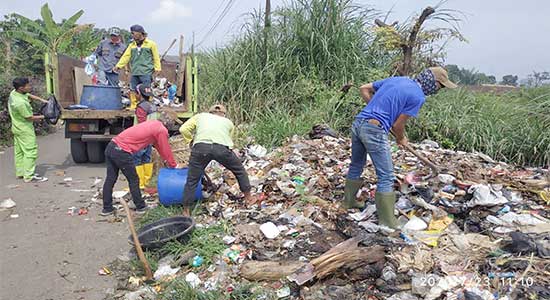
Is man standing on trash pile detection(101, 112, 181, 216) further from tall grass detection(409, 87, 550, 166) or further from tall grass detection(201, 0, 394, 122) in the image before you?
tall grass detection(409, 87, 550, 166)

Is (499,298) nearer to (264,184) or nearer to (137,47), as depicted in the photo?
(264,184)

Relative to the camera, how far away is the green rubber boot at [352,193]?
13.3 ft

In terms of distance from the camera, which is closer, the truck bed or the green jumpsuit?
the green jumpsuit

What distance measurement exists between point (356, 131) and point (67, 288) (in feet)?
9.14

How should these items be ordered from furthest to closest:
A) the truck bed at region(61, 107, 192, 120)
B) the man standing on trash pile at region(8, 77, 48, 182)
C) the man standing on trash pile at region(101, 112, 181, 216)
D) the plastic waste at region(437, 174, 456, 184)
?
the truck bed at region(61, 107, 192, 120) < the man standing on trash pile at region(8, 77, 48, 182) < the man standing on trash pile at region(101, 112, 181, 216) < the plastic waste at region(437, 174, 456, 184)

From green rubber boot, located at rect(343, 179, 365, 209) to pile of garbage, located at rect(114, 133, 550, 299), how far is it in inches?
4.1

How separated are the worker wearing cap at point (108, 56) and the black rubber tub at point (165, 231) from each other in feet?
17.0

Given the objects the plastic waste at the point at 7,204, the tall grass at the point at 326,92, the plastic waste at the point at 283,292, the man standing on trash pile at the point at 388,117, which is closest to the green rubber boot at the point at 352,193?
the man standing on trash pile at the point at 388,117

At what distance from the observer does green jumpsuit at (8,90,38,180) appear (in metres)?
5.86

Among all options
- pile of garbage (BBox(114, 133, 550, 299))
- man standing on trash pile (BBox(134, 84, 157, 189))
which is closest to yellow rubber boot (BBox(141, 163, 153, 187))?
man standing on trash pile (BBox(134, 84, 157, 189))

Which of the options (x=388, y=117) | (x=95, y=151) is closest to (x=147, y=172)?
(x=95, y=151)

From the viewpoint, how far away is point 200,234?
373 cm

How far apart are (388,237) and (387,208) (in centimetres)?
32

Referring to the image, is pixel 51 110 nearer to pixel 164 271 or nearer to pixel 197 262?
pixel 164 271
